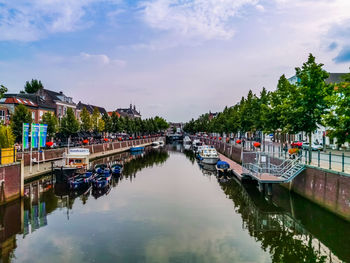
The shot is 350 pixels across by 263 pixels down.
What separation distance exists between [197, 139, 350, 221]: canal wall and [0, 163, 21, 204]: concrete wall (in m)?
26.7

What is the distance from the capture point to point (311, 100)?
95.9ft

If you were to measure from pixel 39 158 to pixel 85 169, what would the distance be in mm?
9413

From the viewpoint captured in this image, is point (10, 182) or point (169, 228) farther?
point (10, 182)

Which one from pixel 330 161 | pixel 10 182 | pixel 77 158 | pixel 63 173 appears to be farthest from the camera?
pixel 77 158

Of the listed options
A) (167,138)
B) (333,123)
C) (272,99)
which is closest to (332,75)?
(272,99)

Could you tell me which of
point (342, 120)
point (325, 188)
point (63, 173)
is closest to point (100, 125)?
point (63, 173)

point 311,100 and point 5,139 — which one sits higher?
point 311,100

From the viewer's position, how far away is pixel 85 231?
21.0 m

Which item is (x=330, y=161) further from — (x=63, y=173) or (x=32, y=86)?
(x=32, y=86)

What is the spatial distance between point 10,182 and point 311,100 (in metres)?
29.5

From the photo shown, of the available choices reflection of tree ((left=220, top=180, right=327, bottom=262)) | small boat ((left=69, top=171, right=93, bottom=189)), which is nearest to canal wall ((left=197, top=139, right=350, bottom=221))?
reflection of tree ((left=220, top=180, right=327, bottom=262))

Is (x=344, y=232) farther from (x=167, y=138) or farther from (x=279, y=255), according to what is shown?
(x=167, y=138)

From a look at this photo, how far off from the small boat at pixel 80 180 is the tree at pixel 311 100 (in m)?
25.4

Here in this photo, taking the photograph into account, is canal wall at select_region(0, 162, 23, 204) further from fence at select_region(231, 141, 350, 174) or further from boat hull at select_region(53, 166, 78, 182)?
fence at select_region(231, 141, 350, 174)
